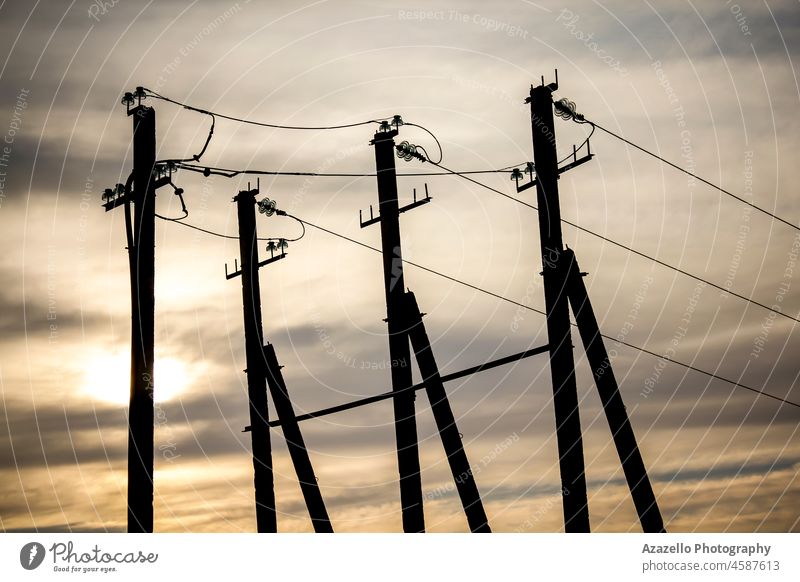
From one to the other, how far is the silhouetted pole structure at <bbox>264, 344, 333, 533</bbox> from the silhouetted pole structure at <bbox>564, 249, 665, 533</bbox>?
27.5ft

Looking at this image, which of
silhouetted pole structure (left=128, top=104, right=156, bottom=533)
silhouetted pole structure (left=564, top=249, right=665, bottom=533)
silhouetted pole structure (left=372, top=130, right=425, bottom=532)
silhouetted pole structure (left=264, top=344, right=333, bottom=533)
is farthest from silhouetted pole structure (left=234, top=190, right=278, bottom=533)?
silhouetted pole structure (left=564, top=249, right=665, bottom=533)

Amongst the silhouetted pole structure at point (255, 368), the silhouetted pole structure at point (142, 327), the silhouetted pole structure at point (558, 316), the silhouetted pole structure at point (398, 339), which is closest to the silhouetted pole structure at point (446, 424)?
the silhouetted pole structure at point (398, 339)

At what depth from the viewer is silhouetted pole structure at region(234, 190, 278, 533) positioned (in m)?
24.5

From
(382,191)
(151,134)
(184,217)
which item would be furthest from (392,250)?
(151,134)

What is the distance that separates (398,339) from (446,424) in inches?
87.2

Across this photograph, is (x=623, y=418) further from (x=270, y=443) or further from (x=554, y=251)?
(x=270, y=443)

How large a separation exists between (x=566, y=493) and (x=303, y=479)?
8370mm

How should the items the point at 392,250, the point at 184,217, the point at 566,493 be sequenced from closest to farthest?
the point at 566,493, the point at 184,217, the point at 392,250

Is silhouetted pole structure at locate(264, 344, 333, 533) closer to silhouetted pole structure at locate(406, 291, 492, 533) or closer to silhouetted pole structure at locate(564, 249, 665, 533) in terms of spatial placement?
silhouetted pole structure at locate(406, 291, 492, 533)

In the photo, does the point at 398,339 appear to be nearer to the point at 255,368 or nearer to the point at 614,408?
the point at 255,368

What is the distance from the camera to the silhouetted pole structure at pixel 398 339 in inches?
893

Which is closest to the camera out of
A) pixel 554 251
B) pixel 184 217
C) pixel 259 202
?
pixel 554 251

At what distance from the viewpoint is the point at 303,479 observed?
81.9 ft

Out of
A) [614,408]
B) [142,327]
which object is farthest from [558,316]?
[142,327]
